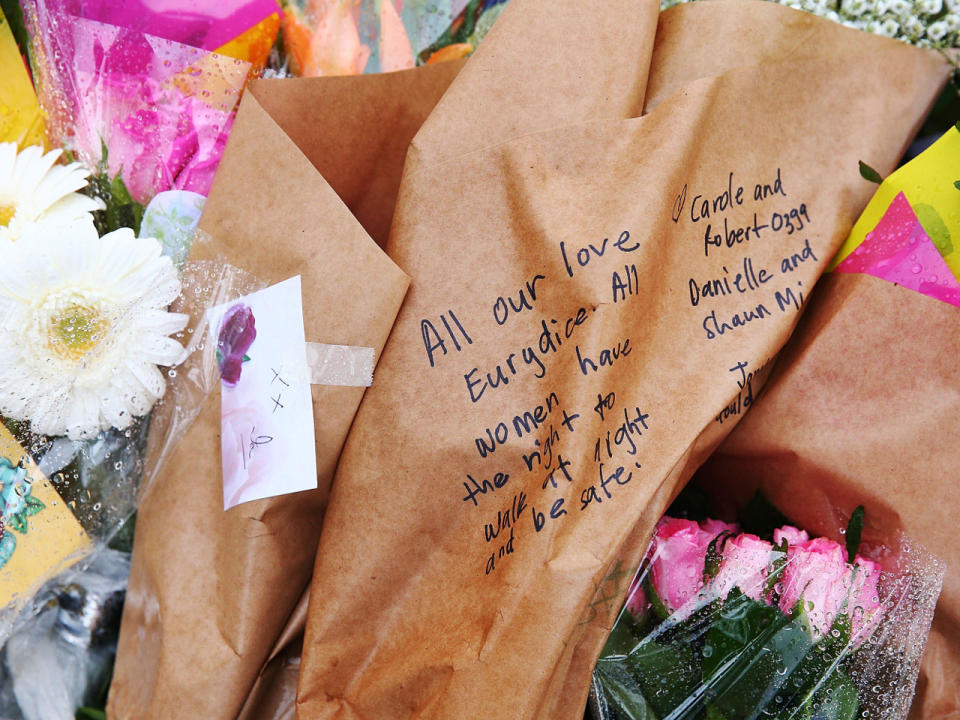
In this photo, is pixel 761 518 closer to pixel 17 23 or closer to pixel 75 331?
pixel 75 331

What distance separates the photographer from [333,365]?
534mm

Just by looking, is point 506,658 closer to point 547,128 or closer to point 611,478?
point 611,478

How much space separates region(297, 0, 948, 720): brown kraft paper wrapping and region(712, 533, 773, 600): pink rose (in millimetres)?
63

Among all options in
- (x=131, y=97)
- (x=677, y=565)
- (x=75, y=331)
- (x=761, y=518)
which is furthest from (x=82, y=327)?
(x=761, y=518)

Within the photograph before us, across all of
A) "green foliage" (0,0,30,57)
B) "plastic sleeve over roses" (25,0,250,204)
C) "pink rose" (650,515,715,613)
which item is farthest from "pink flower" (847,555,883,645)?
"green foliage" (0,0,30,57)

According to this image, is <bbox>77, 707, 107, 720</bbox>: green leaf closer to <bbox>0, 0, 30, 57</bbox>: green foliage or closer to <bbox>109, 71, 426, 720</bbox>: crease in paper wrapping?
<bbox>109, 71, 426, 720</bbox>: crease in paper wrapping

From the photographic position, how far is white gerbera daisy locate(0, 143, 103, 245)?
564 millimetres

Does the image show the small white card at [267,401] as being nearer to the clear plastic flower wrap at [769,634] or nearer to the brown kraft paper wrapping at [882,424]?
the clear plastic flower wrap at [769,634]

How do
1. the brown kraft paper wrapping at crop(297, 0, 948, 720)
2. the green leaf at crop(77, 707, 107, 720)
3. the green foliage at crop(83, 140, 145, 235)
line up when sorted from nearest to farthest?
the brown kraft paper wrapping at crop(297, 0, 948, 720)
the green foliage at crop(83, 140, 145, 235)
the green leaf at crop(77, 707, 107, 720)

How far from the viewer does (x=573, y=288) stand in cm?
51

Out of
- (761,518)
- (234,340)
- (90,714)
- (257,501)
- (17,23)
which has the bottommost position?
(90,714)

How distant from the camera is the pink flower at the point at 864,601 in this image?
20.5 inches

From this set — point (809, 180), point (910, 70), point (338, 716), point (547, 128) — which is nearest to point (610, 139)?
point (547, 128)

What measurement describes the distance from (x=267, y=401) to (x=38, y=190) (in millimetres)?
256
